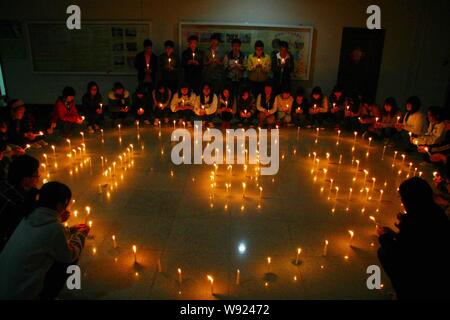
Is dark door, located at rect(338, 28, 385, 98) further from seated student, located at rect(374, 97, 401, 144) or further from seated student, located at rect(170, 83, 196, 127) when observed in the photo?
seated student, located at rect(170, 83, 196, 127)

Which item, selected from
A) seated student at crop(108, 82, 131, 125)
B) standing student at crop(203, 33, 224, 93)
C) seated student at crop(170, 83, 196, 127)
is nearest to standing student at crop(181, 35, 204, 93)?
standing student at crop(203, 33, 224, 93)

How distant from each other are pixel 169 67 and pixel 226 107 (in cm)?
168

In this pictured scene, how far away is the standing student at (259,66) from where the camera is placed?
29.3 feet

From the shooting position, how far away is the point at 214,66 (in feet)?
30.2

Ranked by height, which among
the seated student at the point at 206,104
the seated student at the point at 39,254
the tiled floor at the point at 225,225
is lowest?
the tiled floor at the point at 225,225

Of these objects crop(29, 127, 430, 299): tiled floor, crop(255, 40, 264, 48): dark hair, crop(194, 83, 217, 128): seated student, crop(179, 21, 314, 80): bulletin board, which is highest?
crop(179, 21, 314, 80): bulletin board

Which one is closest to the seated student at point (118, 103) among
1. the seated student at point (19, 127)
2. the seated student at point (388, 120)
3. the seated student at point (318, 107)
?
the seated student at point (19, 127)

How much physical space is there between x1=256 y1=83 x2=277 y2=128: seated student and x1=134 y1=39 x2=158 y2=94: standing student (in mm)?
2581

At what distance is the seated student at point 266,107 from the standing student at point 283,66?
551 mm

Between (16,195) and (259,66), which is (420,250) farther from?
(259,66)

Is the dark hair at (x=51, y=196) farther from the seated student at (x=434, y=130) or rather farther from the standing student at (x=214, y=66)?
the standing student at (x=214, y=66)

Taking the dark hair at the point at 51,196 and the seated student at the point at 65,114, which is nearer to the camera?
the dark hair at the point at 51,196

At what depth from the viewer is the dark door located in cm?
969

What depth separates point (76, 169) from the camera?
6.00 metres
